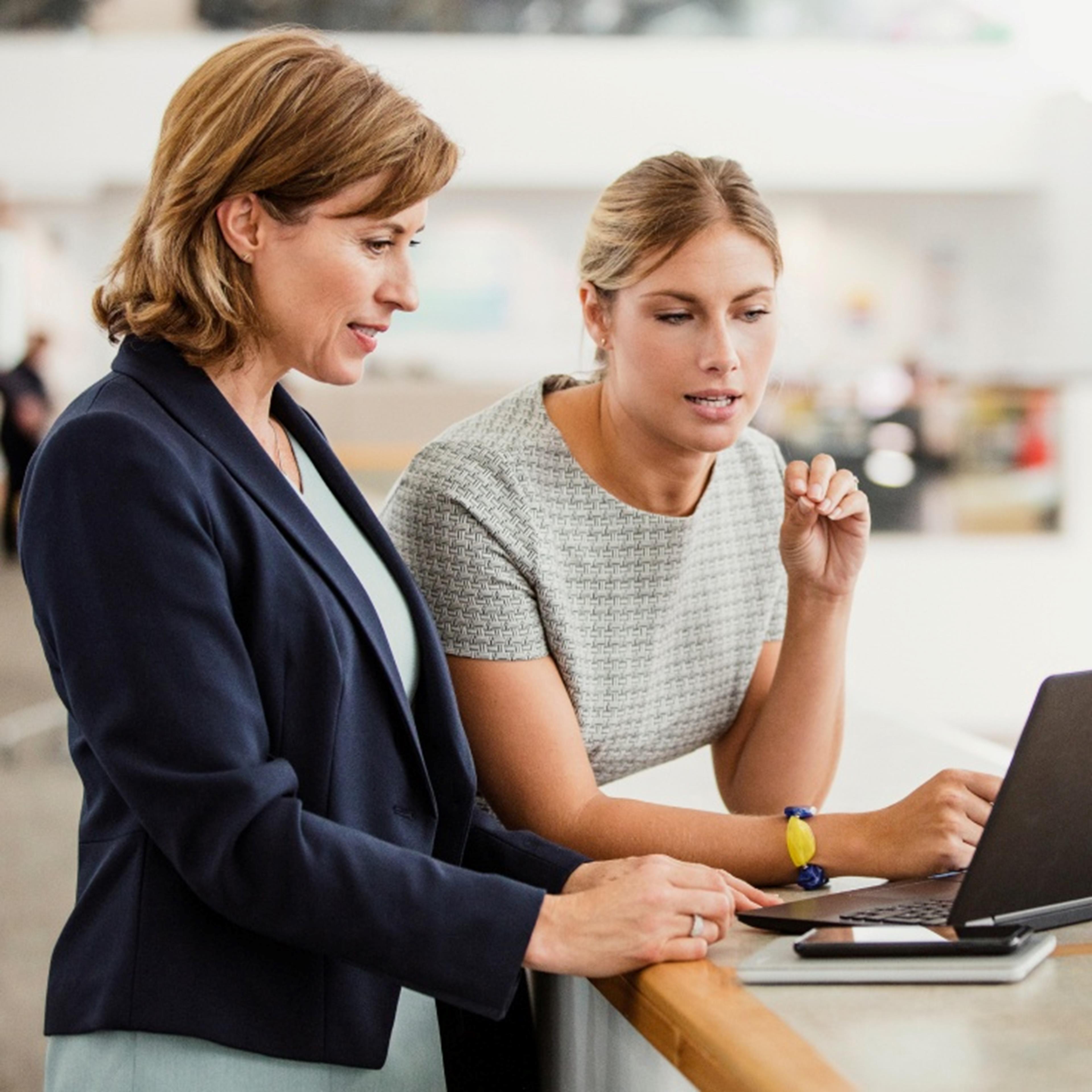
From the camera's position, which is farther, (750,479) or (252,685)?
(750,479)

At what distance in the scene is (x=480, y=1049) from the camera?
4.99 feet

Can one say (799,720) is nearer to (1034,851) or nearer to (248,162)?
(1034,851)

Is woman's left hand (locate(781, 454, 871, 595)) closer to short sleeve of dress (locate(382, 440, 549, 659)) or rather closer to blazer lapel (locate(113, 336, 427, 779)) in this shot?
short sleeve of dress (locate(382, 440, 549, 659))

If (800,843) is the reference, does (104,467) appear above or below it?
above

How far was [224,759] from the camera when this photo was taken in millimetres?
1098

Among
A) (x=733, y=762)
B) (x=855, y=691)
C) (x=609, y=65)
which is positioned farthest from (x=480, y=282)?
(x=733, y=762)

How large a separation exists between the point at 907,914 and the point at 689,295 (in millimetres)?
650

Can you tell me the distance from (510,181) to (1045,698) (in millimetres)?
8990

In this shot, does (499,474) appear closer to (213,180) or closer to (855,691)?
(213,180)

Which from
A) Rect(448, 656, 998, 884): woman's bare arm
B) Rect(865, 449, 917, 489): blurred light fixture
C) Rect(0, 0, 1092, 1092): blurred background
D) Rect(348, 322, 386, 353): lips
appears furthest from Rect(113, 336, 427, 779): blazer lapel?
Rect(865, 449, 917, 489): blurred light fixture

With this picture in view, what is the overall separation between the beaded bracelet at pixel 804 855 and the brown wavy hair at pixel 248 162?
634 mm

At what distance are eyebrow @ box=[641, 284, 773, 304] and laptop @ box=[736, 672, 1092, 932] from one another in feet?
1.90

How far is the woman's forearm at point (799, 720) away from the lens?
5.63ft

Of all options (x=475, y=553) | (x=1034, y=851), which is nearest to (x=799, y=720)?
(x=475, y=553)
